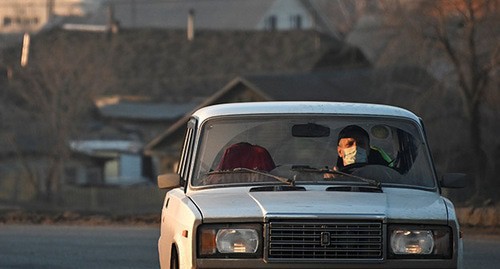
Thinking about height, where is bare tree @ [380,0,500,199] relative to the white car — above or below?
below

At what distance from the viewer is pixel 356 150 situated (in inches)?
376

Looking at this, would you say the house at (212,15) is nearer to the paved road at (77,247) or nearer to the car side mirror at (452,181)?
the paved road at (77,247)

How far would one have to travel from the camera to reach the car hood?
8.12 meters

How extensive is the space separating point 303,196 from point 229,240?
2.05ft

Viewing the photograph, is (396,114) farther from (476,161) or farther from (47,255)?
(476,161)

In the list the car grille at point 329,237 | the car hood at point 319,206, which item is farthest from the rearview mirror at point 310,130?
the car grille at point 329,237

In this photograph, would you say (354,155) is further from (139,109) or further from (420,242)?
(139,109)

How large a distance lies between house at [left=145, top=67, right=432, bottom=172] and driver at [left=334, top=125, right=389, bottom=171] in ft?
93.4

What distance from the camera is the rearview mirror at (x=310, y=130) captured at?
9438mm

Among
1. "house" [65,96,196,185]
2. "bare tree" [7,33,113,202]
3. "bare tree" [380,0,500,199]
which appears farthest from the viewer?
"house" [65,96,196,185]

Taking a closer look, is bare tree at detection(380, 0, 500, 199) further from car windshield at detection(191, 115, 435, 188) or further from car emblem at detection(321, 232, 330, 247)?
car emblem at detection(321, 232, 330, 247)

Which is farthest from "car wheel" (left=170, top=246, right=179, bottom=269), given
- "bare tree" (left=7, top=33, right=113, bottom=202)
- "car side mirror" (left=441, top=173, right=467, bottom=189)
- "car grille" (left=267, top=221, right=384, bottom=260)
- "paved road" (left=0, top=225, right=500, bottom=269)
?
"bare tree" (left=7, top=33, right=113, bottom=202)

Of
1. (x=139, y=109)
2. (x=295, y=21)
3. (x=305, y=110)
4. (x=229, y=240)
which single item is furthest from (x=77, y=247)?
(x=295, y=21)

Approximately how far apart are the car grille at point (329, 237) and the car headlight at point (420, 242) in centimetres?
10
